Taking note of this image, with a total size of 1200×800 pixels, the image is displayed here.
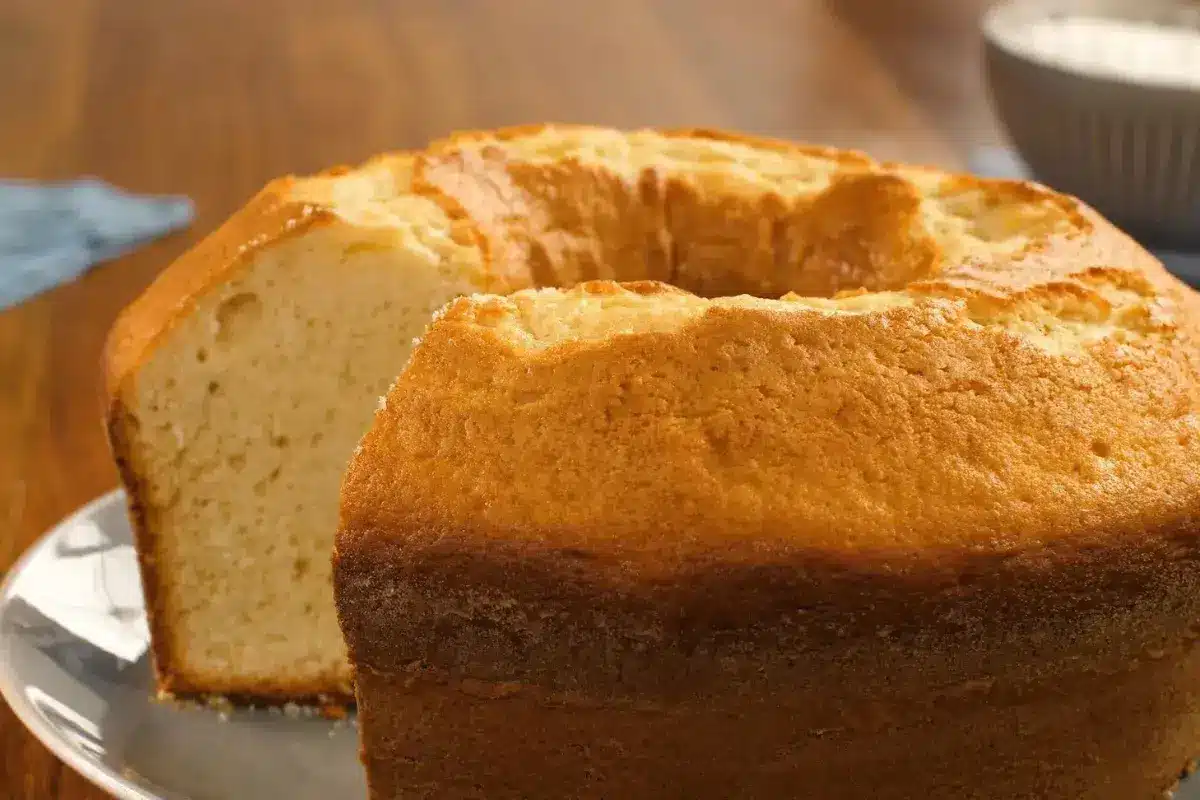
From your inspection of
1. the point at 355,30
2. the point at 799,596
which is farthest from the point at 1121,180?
the point at 355,30

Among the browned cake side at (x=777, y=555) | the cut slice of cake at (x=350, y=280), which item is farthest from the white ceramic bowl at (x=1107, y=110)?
the browned cake side at (x=777, y=555)

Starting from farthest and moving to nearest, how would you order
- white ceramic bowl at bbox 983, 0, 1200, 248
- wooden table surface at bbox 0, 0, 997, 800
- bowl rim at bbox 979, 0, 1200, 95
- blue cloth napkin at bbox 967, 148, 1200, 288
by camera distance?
1. wooden table surface at bbox 0, 0, 997, 800
2. blue cloth napkin at bbox 967, 148, 1200, 288
3. bowl rim at bbox 979, 0, 1200, 95
4. white ceramic bowl at bbox 983, 0, 1200, 248

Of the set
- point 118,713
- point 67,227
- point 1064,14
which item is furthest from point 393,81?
point 118,713

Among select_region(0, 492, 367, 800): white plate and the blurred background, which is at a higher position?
the blurred background

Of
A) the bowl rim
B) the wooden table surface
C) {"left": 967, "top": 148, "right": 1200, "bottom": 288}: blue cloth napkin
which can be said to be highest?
the bowl rim

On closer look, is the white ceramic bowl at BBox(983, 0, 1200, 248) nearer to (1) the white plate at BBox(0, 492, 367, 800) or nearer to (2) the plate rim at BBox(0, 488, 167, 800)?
(1) the white plate at BBox(0, 492, 367, 800)

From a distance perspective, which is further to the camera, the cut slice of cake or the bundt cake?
the cut slice of cake

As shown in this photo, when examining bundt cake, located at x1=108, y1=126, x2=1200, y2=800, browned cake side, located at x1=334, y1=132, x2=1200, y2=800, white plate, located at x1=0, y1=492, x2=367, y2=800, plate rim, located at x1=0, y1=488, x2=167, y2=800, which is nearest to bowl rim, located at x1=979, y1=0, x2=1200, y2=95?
bundt cake, located at x1=108, y1=126, x2=1200, y2=800
